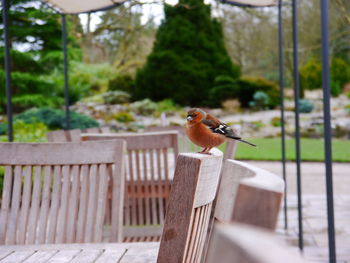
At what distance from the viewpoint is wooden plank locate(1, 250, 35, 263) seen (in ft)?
4.27

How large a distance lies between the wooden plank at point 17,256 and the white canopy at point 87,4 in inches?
121

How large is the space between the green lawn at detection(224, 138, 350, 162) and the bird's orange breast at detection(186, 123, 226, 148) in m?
7.44

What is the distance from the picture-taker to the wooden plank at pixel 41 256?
1289 mm

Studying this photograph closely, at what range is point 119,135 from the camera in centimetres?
268

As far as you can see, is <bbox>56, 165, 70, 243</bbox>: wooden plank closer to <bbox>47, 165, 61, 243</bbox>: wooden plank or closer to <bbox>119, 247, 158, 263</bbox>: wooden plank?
<bbox>47, 165, 61, 243</bbox>: wooden plank

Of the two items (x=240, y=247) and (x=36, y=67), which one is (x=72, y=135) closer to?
(x=240, y=247)

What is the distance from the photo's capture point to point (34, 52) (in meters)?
9.12

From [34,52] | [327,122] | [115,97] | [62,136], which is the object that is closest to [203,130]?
[327,122]

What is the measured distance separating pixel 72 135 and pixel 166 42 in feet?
41.0

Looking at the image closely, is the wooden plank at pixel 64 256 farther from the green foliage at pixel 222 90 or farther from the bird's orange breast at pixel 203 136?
the green foliage at pixel 222 90

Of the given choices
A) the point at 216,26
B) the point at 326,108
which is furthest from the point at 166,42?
the point at 326,108

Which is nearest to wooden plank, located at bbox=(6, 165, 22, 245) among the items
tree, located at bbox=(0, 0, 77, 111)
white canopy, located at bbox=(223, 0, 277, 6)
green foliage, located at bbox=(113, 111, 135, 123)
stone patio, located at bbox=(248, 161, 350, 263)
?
stone patio, located at bbox=(248, 161, 350, 263)

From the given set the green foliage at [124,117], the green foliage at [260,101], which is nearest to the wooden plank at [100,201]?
the green foliage at [124,117]

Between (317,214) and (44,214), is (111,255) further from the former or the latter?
(317,214)
